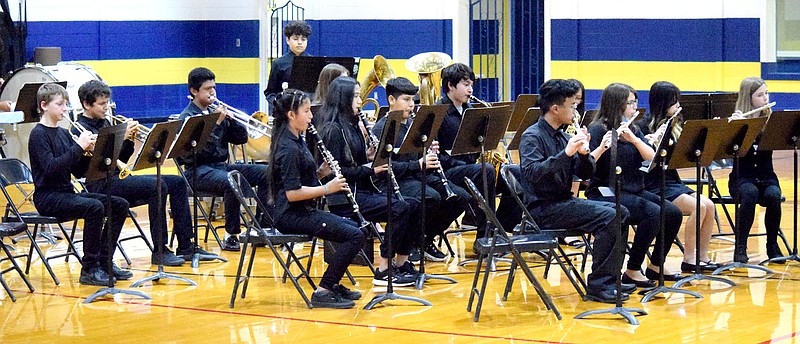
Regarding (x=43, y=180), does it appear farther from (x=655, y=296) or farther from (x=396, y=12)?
(x=396, y=12)

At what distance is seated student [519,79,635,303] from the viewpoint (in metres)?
6.57

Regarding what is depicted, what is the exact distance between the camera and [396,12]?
15758mm

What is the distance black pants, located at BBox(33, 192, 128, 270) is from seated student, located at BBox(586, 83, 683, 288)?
2744 millimetres

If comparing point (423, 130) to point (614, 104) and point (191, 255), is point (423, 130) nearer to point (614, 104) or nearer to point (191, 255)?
point (614, 104)

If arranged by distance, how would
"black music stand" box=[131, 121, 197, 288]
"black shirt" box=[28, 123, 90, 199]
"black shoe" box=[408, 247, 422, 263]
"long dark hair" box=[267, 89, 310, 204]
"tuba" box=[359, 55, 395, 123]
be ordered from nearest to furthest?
"long dark hair" box=[267, 89, 310, 204] → "black music stand" box=[131, 121, 197, 288] → "black shirt" box=[28, 123, 90, 199] → "black shoe" box=[408, 247, 422, 263] → "tuba" box=[359, 55, 395, 123]

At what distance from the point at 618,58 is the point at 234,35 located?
5.19m

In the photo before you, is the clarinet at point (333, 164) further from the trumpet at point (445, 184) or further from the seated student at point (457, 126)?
the seated student at point (457, 126)

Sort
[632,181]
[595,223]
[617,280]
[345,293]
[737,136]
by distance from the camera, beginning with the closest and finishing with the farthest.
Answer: [617,280] → [595,223] → [345,293] → [737,136] → [632,181]

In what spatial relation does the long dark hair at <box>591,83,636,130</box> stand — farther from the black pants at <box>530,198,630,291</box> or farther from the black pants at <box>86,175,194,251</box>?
the black pants at <box>86,175,194,251</box>

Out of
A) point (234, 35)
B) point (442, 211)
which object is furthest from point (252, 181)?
point (234, 35)

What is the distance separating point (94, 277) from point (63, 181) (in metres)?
0.58

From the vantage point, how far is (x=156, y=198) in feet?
25.6

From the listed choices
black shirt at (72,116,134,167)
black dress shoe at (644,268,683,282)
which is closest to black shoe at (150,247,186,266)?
black shirt at (72,116,134,167)

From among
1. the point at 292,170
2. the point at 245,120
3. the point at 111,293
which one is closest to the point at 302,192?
the point at 292,170
